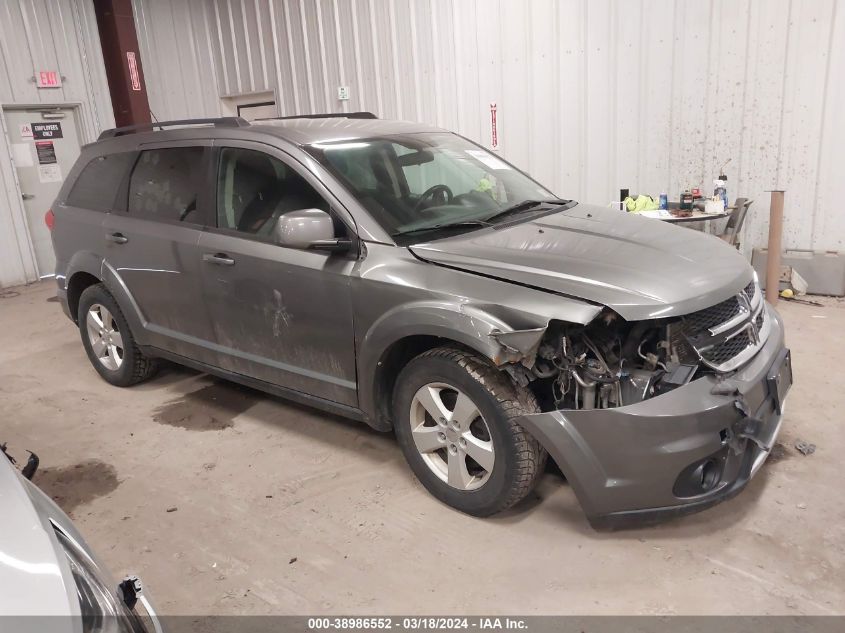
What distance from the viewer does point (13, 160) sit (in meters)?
7.88

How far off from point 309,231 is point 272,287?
0.49 meters

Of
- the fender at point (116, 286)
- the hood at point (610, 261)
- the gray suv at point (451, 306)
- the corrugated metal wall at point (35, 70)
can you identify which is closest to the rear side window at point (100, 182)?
the gray suv at point (451, 306)

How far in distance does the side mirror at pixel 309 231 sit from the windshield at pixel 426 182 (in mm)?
209

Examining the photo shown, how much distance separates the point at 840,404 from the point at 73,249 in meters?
4.66

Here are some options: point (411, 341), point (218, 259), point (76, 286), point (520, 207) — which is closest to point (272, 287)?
point (218, 259)

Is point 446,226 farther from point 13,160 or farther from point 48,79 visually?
point 48,79

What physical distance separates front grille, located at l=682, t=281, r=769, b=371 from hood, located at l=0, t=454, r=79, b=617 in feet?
6.58

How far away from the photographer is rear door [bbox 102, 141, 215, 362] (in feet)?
11.4

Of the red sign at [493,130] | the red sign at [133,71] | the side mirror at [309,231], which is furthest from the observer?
the red sign at [133,71]

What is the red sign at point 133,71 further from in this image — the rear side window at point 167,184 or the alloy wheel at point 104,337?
the rear side window at point 167,184

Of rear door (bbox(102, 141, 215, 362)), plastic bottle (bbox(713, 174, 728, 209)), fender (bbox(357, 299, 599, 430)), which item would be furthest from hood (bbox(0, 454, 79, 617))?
plastic bottle (bbox(713, 174, 728, 209))

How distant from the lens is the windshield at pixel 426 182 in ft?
9.57

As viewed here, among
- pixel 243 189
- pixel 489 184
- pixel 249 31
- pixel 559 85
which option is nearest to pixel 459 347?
pixel 489 184

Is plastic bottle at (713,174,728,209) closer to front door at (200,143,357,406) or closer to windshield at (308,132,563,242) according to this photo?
windshield at (308,132,563,242)
